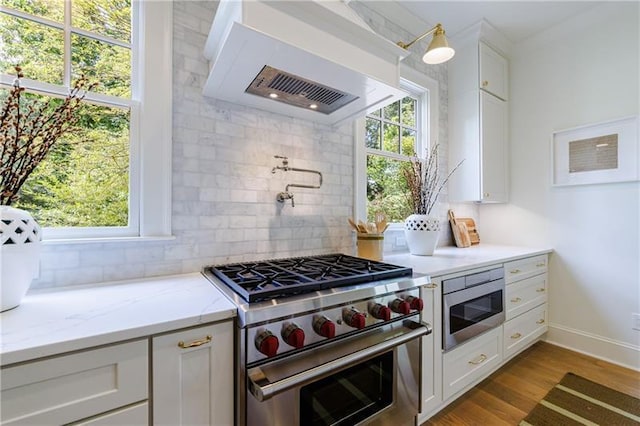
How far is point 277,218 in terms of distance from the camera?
182cm

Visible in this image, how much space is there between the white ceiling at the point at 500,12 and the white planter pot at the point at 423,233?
178 centimetres

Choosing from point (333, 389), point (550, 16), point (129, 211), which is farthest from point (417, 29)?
point (333, 389)

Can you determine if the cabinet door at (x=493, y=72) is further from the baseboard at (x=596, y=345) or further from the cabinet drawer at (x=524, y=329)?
the baseboard at (x=596, y=345)

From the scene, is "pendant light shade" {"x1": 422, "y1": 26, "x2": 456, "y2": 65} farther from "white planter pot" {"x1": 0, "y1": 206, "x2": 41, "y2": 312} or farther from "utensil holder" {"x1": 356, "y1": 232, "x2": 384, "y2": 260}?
"white planter pot" {"x1": 0, "y1": 206, "x2": 41, "y2": 312}

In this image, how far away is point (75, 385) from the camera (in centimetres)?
73

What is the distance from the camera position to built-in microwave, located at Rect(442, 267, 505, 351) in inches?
64.1

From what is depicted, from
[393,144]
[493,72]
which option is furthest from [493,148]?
[393,144]

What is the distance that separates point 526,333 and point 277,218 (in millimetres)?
2256

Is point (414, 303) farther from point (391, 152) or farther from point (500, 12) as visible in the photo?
point (500, 12)

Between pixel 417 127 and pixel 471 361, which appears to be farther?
pixel 417 127

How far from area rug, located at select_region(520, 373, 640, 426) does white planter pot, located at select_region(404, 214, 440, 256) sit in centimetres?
113

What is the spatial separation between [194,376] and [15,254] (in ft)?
2.29

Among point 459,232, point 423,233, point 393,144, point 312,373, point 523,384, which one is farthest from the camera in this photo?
point 459,232

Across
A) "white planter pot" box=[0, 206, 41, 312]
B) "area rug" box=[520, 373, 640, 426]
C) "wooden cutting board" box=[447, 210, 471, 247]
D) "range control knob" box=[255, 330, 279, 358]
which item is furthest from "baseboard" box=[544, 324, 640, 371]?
"white planter pot" box=[0, 206, 41, 312]
